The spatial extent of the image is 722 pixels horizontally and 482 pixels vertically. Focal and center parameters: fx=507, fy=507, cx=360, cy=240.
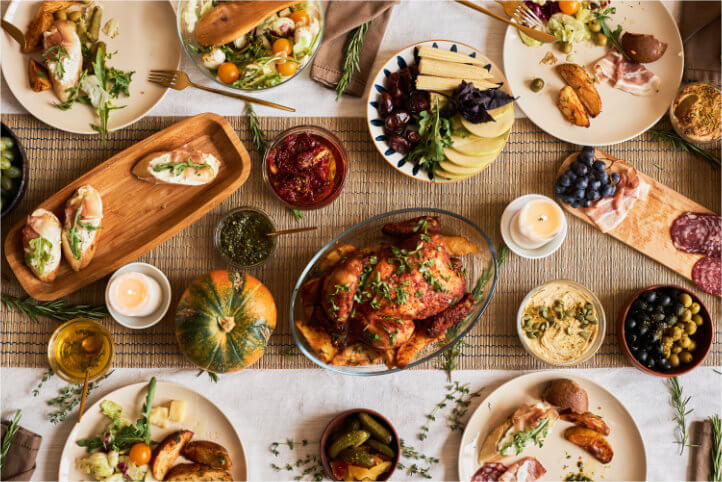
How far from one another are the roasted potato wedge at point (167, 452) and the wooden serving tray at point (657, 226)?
224cm

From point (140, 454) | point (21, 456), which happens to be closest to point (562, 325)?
point (140, 454)

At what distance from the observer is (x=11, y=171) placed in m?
2.38

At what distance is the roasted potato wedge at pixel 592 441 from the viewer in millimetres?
2529

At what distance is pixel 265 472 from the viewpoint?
Result: 2559 mm

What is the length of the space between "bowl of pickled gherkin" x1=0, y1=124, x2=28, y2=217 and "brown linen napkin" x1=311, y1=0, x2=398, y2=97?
4.76ft

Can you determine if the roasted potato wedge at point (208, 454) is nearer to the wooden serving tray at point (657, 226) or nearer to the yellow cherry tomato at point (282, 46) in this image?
the yellow cherry tomato at point (282, 46)

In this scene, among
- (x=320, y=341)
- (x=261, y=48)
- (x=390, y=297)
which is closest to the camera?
(x=390, y=297)

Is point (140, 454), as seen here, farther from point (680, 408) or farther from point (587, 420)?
point (680, 408)

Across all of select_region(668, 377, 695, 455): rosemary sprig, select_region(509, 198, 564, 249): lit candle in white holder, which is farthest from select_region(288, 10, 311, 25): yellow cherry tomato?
select_region(668, 377, 695, 455): rosemary sprig

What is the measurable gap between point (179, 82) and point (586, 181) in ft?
6.67

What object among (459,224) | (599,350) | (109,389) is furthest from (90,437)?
(599,350)

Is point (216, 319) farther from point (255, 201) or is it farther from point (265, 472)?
point (265, 472)

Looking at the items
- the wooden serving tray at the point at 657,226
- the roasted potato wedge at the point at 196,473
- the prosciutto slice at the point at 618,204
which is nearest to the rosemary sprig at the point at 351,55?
the wooden serving tray at the point at 657,226

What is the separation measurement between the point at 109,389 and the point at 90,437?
0.24m
